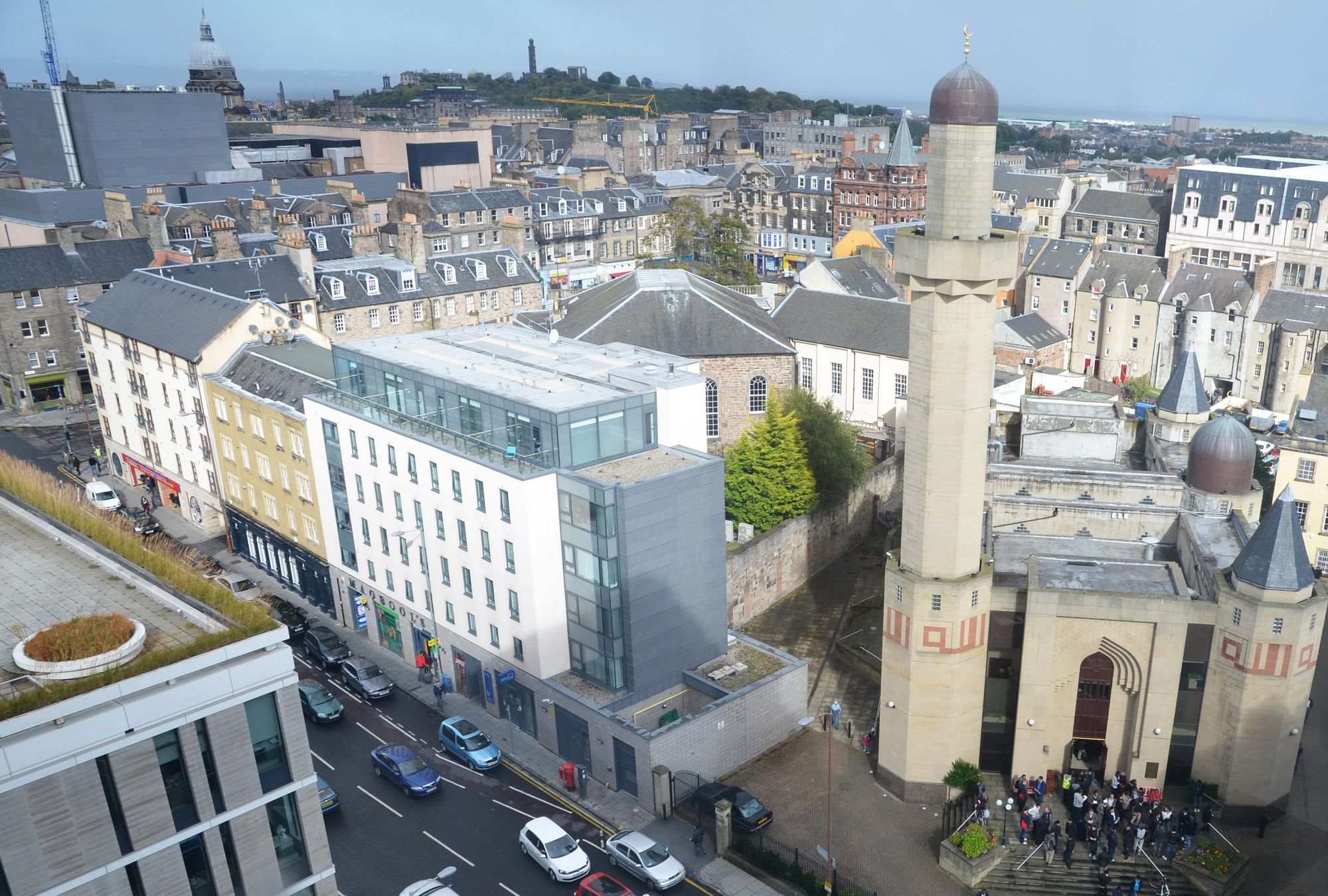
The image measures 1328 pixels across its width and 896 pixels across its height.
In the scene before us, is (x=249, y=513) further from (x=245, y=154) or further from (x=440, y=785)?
(x=245, y=154)

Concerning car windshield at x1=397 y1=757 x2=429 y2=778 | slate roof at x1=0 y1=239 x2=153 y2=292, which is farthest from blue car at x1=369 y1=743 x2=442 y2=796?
slate roof at x1=0 y1=239 x2=153 y2=292

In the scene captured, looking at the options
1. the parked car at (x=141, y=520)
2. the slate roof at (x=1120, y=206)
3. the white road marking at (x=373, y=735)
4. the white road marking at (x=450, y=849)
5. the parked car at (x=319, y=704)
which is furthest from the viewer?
the slate roof at (x=1120, y=206)

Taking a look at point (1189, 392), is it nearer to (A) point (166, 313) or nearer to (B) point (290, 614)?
(B) point (290, 614)

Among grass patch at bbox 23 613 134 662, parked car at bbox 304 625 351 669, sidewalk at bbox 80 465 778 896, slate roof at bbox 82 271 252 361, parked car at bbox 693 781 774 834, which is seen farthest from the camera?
slate roof at bbox 82 271 252 361

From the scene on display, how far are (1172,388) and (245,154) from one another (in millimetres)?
107375

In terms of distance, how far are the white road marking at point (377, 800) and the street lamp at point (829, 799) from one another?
13.4 meters

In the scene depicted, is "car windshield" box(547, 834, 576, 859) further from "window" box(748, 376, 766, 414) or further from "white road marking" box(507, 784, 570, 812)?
"window" box(748, 376, 766, 414)

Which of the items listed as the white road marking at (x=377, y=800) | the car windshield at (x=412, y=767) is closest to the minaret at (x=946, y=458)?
the car windshield at (x=412, y=767)

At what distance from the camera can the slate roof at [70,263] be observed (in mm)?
70875

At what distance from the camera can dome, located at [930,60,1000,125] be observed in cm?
2869

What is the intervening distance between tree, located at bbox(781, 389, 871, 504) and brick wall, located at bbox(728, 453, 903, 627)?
3.66ft

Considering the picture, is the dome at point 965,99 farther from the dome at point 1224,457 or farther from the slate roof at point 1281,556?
the dome at point 1224,457

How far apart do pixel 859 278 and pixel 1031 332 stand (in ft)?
43.5

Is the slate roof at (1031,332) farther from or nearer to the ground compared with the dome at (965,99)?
nearer to the ground
